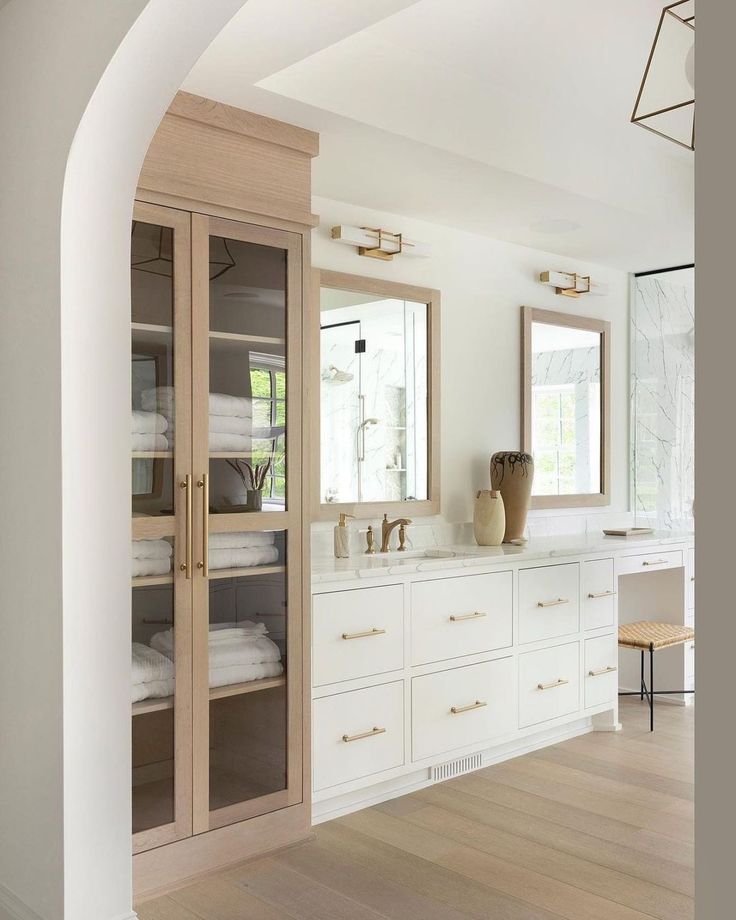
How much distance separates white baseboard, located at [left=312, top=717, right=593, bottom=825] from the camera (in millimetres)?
3264

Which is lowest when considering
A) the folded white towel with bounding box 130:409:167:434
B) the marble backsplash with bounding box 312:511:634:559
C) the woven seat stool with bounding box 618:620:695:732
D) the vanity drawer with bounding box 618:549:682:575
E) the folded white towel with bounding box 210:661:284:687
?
the woven seat stool with bounding box 618:620:695:732

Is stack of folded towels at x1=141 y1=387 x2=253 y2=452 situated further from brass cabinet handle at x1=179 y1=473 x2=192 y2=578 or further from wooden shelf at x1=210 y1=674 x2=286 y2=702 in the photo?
wooden shelf at x1=210 y1=674 x2=286 y2=702

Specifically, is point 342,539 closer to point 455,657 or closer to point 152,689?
point 455,657

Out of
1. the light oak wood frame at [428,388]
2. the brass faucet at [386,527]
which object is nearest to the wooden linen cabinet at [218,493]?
the light oak wood frame at [428,388]

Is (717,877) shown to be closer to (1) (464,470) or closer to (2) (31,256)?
(2) (31,256)

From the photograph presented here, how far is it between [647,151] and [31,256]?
2.95m

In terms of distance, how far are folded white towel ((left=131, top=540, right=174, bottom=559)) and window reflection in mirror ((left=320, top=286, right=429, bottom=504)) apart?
1.17m

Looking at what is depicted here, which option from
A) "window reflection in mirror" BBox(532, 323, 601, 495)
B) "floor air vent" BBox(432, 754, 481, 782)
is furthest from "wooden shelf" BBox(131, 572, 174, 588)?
"window reflection in mirror" BBox(532, 323, 601, 495)

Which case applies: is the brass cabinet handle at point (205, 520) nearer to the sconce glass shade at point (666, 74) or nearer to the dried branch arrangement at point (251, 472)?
the dried branch arrangement at point (251, 472)

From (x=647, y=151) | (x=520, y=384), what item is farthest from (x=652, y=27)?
(x=520, y=384)

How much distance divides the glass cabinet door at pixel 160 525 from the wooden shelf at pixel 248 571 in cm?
11

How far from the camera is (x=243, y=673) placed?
114 inches

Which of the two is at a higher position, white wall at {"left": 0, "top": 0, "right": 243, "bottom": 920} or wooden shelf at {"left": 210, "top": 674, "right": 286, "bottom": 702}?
white wall at {"left": 0, "top": 0, "right": 243, "bottom": 920}

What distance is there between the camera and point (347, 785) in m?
3.22
